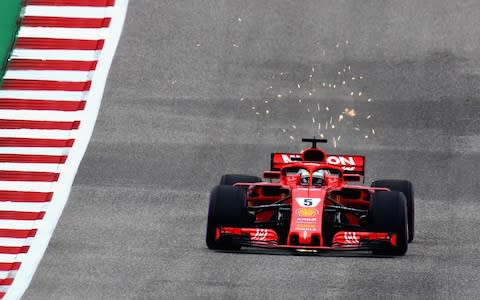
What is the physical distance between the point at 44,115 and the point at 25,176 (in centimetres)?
99

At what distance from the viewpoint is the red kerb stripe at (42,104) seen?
528 inches

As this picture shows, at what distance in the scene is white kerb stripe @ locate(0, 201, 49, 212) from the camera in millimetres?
12258

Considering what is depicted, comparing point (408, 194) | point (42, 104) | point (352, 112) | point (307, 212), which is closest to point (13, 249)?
point (42, 104)

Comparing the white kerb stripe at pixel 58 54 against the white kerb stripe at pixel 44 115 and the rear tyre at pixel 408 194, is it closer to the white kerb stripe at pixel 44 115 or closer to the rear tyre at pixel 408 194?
the white kerb stripe at pixel 44 115

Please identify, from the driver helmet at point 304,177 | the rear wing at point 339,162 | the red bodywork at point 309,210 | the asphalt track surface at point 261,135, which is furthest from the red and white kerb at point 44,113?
the rear wing at point 339,162

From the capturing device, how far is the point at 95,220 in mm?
17219

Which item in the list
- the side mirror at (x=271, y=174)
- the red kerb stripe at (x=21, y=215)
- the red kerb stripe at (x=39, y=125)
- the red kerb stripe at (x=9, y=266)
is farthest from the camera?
the side mirror at (x=271, y=174)

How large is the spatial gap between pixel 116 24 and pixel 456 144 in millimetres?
8650

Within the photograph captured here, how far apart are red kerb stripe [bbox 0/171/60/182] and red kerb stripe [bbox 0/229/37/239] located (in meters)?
0.76

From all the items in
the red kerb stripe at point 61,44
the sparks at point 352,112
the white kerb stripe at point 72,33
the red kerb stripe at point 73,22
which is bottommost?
the sparks at point 352,112

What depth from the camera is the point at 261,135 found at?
2195cm

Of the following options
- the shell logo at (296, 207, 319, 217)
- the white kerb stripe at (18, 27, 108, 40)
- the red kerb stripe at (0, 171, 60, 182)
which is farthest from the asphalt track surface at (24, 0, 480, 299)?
the white kerb stripe at (18, 27, 108, 40)

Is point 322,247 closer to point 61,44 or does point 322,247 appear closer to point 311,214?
point 311,214

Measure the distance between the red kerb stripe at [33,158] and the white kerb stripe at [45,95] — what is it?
2.59ft
